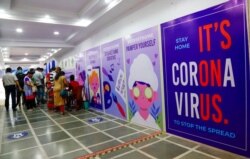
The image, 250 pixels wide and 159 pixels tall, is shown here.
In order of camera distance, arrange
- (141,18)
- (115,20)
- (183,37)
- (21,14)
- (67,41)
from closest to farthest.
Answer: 1. (183,37)
2. (141,18)
3. (21,14)
4. (115,20)
5. (67,41)

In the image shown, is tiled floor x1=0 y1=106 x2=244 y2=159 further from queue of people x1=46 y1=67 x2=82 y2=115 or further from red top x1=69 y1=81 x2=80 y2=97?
red top x1=69 y1=81 x2=80 y2=97

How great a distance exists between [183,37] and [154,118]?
171 centimetres

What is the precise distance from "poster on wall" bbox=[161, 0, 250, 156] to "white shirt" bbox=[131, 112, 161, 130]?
0.42 metres

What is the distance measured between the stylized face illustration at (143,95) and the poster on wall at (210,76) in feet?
1.39

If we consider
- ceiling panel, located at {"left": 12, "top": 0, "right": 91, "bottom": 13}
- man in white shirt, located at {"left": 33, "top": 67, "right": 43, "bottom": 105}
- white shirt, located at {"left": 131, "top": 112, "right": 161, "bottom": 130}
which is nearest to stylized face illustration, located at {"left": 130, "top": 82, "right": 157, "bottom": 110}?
white shirt, located at {"left": 131, "top": 112, "right": 161, "bottom": 130}

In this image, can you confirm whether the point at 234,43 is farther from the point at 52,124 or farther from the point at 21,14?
the point at 21,14

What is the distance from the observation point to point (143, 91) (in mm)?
3994

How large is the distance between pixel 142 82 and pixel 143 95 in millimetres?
286

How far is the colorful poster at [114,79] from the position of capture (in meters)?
4.68

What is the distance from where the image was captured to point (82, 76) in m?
6.89

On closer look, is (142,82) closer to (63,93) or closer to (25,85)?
(63,93)

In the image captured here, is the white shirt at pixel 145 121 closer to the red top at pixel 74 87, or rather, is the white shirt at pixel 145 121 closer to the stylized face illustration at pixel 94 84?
the stylized face illustration at pixel 94 84

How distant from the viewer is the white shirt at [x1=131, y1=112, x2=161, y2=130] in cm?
380

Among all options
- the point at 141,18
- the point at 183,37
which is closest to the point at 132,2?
the point at 141,18
